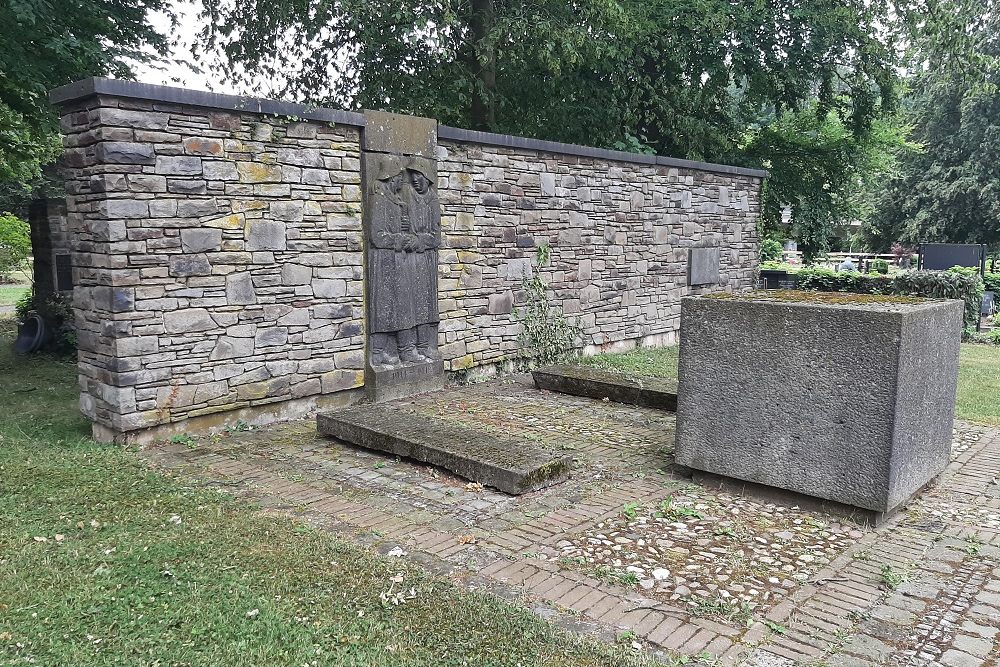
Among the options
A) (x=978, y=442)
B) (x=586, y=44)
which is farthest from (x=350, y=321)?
(x=586, y=44)

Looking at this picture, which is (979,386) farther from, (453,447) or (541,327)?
(453,447)

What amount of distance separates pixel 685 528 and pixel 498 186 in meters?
5.22

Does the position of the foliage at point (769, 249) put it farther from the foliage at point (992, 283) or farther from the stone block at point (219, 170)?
the stone block at point (219, 170)

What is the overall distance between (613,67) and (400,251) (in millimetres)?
8493

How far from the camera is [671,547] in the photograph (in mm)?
3873

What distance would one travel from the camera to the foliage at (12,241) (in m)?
18.4

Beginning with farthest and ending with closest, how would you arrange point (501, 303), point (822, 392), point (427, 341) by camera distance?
point (501, 303) → point (427, 341) → point (822, 392)

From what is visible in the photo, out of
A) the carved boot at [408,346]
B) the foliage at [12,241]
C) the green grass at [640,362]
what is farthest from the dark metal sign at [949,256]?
the foliage at [12,241]

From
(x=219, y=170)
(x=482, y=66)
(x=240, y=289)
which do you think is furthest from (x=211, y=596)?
(x=482, y=66)

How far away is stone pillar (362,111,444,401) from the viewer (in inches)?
275

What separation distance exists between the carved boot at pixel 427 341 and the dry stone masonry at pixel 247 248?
4.7 inches

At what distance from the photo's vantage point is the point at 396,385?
7.36m

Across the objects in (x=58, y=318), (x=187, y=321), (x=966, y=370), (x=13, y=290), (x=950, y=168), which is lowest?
(x=13, y=290)

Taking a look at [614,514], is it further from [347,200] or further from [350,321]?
[347,200]
